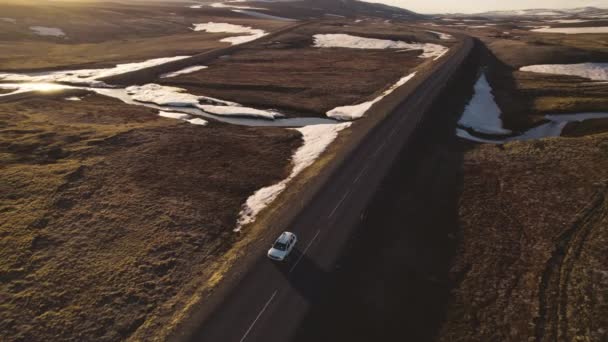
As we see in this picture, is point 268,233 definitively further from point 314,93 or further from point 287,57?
point 287,57

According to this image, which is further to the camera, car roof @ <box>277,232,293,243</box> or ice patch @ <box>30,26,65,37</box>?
ice patch @ <box>30,26,65,37</box>

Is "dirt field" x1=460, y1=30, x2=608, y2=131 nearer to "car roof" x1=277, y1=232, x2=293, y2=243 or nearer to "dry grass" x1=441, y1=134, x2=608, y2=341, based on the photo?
"dry grass" x1=441, y1=134, x2=608, y2=341

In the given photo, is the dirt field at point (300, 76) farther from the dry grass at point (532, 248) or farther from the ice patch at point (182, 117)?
the dry grass at point (532, 248)

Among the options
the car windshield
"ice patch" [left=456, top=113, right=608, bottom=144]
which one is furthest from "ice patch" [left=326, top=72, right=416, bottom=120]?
the car windshield

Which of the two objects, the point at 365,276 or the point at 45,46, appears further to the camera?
the point at 45,46

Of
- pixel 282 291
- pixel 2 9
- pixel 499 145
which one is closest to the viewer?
pixel 282 291

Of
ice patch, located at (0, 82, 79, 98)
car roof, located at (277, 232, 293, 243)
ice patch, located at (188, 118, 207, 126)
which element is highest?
car roof, located at (277, 232, 293, 243)

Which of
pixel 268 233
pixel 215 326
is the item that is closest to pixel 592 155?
pixel 268 233
